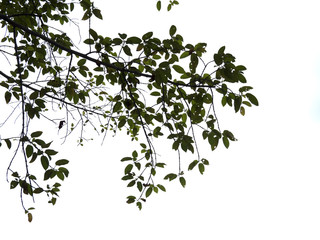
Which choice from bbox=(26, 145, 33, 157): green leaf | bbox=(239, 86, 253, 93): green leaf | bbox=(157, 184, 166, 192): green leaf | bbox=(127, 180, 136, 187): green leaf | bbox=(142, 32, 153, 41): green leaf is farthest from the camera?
bbox=(157, 184, 166, 192): green leaf

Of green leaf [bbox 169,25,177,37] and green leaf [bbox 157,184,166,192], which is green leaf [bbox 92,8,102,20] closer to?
green leaf [bbox 169,25,177,37]

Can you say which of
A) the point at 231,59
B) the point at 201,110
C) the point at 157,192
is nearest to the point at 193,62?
the point at 231,59

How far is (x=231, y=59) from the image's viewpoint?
1787 mm

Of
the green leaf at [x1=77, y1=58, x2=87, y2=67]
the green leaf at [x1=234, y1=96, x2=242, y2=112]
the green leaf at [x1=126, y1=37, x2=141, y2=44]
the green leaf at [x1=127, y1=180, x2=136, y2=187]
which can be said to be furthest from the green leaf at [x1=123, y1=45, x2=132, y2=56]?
the green leaf at [x1=127, y1=180, x2=136, y2=187]

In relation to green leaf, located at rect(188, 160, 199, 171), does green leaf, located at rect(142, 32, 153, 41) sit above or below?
above

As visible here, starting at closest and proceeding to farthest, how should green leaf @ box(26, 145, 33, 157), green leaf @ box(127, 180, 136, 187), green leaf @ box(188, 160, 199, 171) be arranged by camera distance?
green leaf @ box(26, 145, 33, 157), green leaf @ box(188, 160, 199, 171), green leaf @ box(127, 180, 136, 187)

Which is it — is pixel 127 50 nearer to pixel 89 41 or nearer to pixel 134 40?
pixel 134 40

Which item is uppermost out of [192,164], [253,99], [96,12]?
[96,12]

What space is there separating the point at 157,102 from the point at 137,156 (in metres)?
0.55

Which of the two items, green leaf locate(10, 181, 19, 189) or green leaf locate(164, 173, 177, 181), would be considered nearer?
green leaf locate(10, 181, 19, 189)

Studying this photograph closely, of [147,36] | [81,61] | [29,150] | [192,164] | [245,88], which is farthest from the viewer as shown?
[81,61]

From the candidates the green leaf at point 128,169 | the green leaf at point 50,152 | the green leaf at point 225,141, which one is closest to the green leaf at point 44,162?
the green leaf at point 50,152

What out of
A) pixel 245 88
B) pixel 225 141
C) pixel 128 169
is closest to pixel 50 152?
pixel 128 169

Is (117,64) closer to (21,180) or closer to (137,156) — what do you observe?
(137,156)
